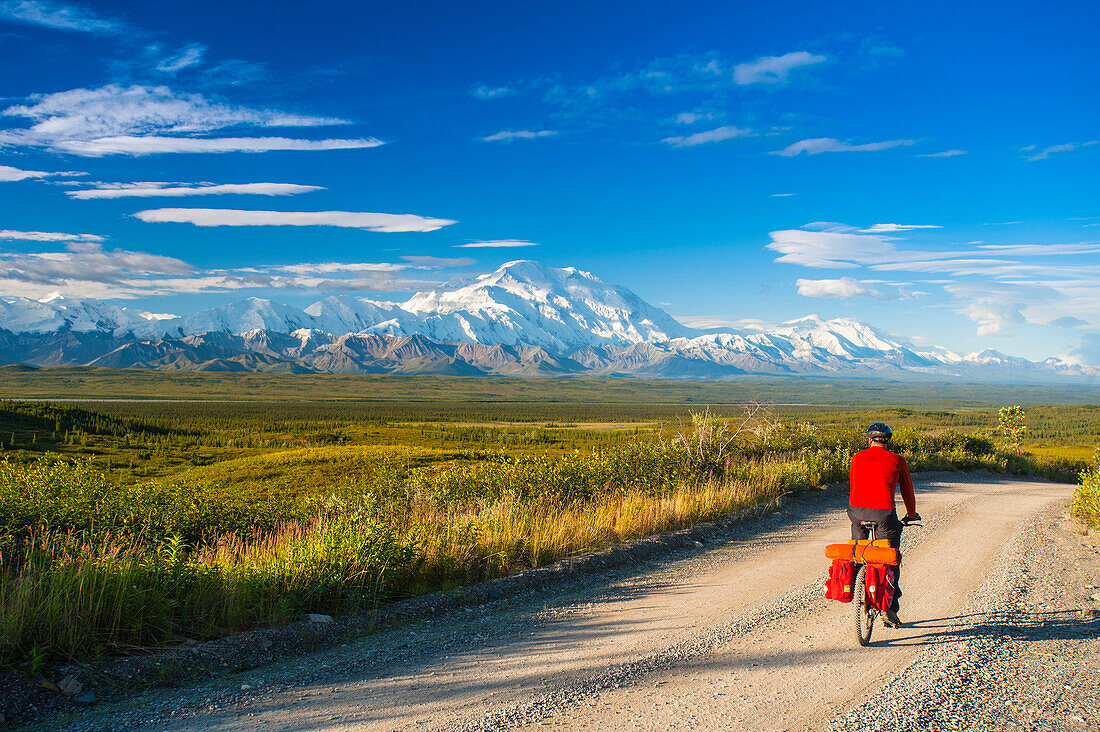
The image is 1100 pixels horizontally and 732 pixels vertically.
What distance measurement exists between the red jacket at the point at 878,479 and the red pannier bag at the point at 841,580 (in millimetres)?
653

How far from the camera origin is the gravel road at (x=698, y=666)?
4672 millimetres

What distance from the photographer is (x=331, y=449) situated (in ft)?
130

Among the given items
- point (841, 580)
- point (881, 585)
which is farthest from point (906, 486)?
point (841, 580)

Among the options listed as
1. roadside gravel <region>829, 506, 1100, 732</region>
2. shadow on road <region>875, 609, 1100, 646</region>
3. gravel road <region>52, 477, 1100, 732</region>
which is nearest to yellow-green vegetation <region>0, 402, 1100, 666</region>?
gravel road <region>52, 477, 1100, 732</region>

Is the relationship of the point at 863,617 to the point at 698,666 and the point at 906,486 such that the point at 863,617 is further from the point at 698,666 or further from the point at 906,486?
the point at 698,666

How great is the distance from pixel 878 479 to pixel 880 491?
128 mm

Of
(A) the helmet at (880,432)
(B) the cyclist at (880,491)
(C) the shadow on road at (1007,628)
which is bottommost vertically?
(C) the shadow on road at (1007,628)

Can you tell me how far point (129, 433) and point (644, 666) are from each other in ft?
187

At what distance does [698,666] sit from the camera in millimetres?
5629

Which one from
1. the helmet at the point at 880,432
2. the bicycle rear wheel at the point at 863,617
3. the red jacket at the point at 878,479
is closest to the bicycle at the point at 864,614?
the bicycle rear wheel at the point at 863,617

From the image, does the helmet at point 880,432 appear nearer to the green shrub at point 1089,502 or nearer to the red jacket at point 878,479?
the red jacket at point 878,479

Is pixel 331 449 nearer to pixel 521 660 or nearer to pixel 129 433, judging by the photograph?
pixel 129 433

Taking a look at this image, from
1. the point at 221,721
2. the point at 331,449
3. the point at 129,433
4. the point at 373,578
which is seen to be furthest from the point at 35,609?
the point at 129,433

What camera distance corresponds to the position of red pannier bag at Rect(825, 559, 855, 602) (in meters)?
6.61
